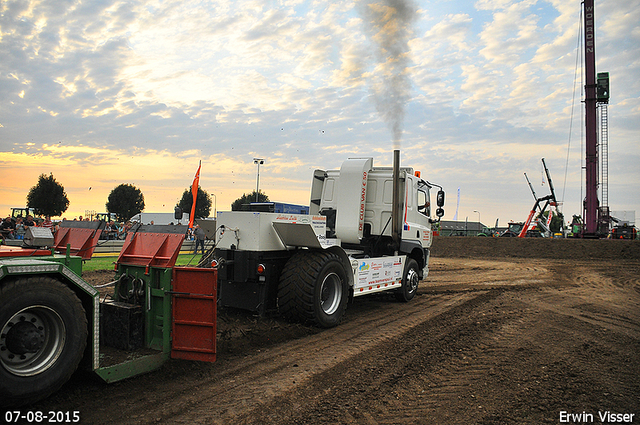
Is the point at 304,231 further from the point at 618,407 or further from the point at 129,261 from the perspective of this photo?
the point at 618,407

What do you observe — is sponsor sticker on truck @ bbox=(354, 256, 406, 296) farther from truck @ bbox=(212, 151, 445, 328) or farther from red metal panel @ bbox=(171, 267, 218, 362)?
red metal panel @ bbox=(171, 267, 218, 362)

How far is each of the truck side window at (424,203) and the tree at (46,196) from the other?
2139 inches

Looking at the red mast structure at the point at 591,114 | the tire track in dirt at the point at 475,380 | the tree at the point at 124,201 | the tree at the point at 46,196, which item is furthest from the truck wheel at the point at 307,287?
the tree at the point at 124,201

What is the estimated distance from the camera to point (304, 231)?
22.5 ft

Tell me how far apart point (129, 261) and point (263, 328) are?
253 centimetres

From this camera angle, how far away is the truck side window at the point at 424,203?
10.3m

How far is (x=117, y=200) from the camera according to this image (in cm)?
6431

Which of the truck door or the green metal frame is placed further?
the truck door

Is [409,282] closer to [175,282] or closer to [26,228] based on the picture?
[175,282]

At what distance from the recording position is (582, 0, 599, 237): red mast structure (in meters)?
31.0

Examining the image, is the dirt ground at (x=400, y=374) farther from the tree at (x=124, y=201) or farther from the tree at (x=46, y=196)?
the tree at (x=124, y=201)

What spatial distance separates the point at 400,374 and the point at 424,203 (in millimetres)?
6191

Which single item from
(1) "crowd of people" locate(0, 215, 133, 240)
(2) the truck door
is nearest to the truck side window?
(2) the truck door

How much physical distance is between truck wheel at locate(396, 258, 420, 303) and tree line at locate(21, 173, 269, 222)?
1486 inches
